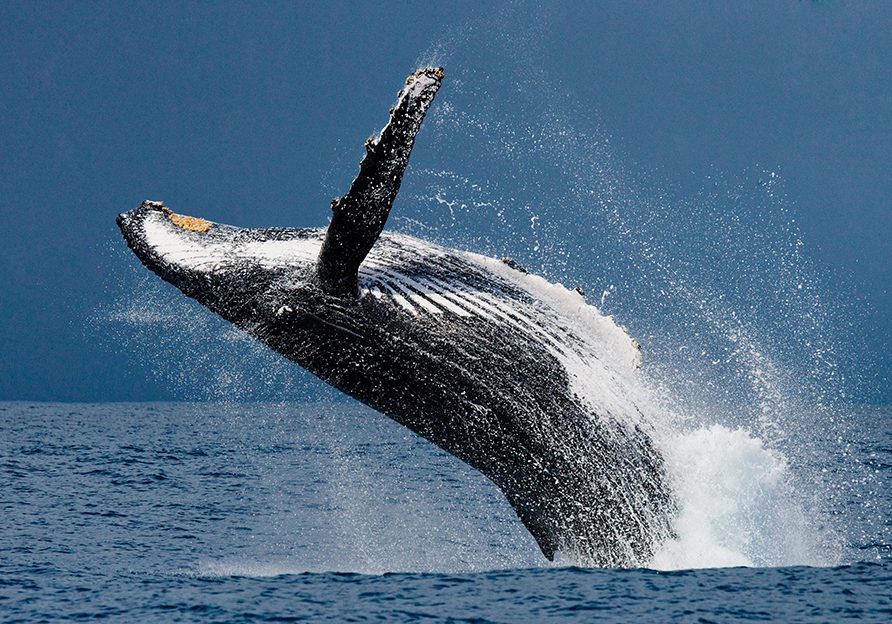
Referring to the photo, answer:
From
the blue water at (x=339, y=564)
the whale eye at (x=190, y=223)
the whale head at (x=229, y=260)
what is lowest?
the blue water at (x=339, y=564)

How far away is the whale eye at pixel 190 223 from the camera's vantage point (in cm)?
880

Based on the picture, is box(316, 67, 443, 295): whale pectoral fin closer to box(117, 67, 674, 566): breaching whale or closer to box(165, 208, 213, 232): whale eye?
box(117, 67, 674, 566): breaching whale

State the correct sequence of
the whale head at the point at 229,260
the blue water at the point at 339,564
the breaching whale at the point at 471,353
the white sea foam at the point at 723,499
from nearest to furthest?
the breaching whale at the point at 471,353, the whale head at the point at 229,260, the white sea foam at the point at 723,499, the blue water at the point at 339,564

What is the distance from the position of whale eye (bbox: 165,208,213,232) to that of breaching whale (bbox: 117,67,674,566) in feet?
0.35

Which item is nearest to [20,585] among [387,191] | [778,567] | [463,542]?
[463,542]

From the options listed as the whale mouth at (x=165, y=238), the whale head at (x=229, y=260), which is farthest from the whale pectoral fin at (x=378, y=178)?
the whale mouth at (x=165, y=238)

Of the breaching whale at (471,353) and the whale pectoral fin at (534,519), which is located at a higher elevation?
the breaching whale at (471,353)

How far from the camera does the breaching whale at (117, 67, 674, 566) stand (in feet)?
26.2

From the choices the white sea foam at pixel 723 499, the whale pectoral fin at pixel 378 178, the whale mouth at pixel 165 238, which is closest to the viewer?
the whale pectoral fin at pixel 378 178

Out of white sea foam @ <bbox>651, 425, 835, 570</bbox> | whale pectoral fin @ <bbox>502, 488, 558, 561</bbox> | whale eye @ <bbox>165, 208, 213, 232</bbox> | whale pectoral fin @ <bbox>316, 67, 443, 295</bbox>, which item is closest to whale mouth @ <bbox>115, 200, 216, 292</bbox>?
whale eye @ <bbox>165, 208, 213, 232</bbox>

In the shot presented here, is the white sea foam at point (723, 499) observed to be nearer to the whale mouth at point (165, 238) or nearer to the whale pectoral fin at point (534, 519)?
the whale pectoral fin at point (534, 519)

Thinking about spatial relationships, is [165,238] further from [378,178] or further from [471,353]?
[471,353]

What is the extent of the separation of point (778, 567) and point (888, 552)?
3889 mm

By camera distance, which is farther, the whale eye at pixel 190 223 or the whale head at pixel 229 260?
the whale eye at pixel 190 223
